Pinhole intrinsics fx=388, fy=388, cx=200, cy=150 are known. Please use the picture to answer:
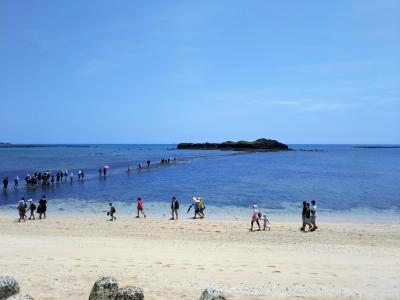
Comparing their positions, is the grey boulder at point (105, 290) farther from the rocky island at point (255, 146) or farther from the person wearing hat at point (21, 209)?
the rocky island at point (255, 146)

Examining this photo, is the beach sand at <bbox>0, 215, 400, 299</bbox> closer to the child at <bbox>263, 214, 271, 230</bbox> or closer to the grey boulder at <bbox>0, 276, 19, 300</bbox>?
the child at <bbox>263, 214, 271, 230</bbox>

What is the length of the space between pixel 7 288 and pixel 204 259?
6.23 meters

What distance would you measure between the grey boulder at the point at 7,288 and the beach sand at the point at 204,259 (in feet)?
3.74

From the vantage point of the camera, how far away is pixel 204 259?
12.4 meters

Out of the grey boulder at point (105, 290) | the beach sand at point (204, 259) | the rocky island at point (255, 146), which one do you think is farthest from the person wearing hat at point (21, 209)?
the rocky island at point (255, 146)

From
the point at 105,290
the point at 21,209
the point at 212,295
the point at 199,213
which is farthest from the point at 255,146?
the point at 212,295

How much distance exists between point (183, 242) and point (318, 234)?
644 centimetres

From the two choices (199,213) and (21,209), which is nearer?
(21,209)

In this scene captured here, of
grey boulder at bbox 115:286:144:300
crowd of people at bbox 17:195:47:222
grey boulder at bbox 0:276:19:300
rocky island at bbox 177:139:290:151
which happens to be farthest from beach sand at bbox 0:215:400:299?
rocky island at bbox 177:139:290:151

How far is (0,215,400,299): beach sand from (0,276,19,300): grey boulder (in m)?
1.14

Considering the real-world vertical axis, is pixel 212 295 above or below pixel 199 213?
above

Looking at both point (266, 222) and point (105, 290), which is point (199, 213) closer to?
point (266, 222)

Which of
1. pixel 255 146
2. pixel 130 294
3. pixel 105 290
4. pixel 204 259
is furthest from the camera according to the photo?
pixel 255 146

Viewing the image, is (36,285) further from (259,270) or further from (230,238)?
(230,238)
